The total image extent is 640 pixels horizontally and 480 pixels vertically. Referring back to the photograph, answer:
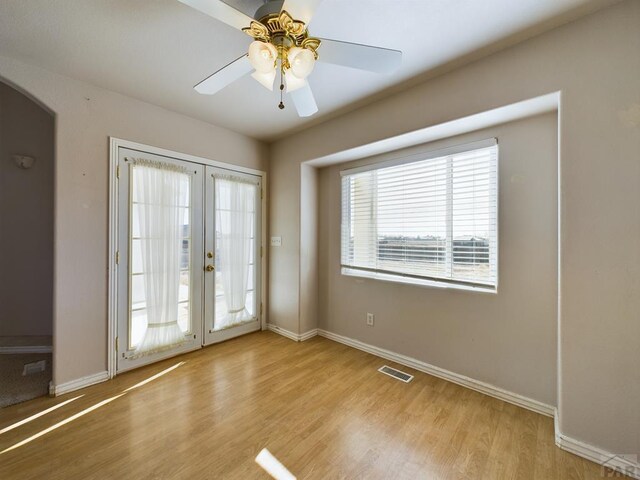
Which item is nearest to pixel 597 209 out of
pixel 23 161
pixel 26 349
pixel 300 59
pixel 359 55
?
pixel 359 55

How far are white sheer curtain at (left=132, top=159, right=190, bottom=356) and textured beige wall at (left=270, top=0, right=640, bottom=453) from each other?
3.10 m

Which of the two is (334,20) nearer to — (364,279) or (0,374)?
(364,279)

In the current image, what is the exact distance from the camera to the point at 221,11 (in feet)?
3.94

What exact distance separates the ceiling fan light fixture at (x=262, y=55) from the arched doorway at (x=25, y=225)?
337 cm

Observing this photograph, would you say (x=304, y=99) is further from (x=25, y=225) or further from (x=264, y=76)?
(x=25, y=225)

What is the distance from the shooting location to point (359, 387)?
2.35 m

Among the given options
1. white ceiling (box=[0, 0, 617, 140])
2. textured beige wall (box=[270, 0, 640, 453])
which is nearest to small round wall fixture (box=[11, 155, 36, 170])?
white ceiling (box=[0, 0, 617, 140])

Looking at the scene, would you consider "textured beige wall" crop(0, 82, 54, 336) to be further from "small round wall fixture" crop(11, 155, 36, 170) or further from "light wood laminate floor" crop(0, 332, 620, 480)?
"light wood laminate floor" crop(0, 332, 620, 480)

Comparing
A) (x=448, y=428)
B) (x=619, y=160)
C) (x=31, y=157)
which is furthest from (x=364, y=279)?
(x=31, y=157)

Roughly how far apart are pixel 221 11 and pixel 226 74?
43 centimetres

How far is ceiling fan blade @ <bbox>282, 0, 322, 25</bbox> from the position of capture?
1133 mm

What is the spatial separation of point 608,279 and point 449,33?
5.89 feet

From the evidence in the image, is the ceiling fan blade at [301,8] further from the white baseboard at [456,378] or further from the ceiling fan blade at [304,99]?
the white baseboard at [456,378]

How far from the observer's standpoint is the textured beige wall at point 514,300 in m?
1.98
